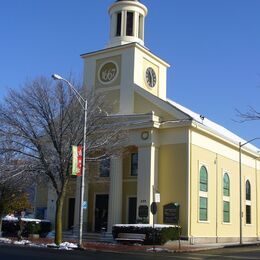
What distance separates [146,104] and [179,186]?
733 centimetres

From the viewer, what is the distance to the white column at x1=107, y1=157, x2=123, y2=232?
38.9 metres

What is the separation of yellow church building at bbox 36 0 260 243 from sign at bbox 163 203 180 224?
8 centimetres

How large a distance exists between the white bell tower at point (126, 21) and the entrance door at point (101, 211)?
44.7 ft

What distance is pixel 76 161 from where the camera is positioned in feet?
94.5

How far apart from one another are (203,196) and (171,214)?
3.88 meters

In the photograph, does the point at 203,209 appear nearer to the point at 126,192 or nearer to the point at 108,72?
the point at 126,192

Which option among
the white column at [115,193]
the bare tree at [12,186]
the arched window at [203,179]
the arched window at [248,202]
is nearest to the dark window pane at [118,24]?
the white column at [115,193]

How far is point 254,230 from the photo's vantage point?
51.5 metres

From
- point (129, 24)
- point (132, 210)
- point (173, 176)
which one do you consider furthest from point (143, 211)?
point (129, 24)

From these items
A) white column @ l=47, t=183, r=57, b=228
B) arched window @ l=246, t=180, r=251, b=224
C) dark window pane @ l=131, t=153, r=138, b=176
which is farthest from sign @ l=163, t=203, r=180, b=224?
arched window @ l=246, t=180, r=251, b=224

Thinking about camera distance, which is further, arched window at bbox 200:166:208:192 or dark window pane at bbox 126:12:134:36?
dark window pane at bbox 126:12:134:36

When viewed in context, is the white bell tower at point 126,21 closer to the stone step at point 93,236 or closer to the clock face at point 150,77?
the clock face at point 150,77

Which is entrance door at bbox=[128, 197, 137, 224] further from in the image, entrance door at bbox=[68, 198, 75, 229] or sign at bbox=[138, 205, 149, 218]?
entrance door at bbox=[68, 198, 75, 229]

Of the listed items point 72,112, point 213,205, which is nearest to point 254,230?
point 213,205
